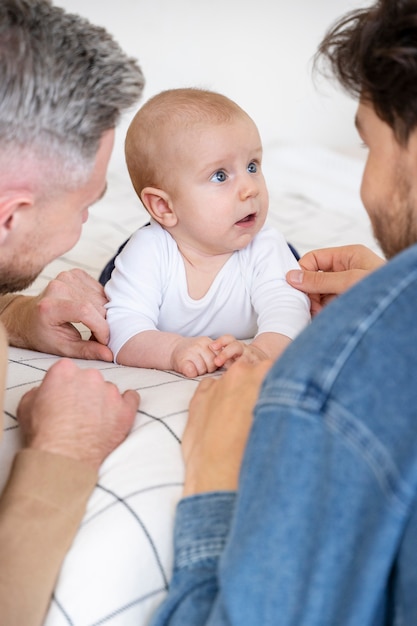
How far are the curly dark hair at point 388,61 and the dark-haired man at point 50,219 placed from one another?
30 centimetres

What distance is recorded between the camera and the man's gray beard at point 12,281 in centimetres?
119

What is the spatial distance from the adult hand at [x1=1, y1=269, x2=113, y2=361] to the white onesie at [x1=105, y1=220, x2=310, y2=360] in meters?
0.03

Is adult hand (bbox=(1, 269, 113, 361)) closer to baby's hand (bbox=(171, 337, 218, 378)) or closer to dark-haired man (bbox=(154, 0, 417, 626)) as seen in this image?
baby's hand (bbox=(171, 337, 218, 378))

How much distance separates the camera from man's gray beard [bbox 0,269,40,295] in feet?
3.91

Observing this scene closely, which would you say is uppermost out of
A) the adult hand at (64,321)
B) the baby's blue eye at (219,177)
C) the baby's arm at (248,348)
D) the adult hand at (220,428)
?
the baby's blue eye at (219,177)

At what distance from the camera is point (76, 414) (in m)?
1.11

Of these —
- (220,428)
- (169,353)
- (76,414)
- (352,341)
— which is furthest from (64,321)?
(352,341)

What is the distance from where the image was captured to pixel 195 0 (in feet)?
12.0

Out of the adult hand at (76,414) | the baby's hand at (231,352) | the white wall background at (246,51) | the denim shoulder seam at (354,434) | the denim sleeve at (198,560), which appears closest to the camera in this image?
the denim shoulder seam at (354,434)

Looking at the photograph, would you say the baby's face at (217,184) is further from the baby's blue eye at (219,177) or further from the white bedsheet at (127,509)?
the white bedsheet at (127,509)

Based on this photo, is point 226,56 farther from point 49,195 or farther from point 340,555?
point 340,555

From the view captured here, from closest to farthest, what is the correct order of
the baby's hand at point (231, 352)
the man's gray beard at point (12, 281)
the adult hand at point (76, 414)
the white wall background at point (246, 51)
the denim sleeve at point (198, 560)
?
the denim sleeve at point (198, 560), the adult hand at point (76, 414), the man's gray beard at point (12, 281), the baby's hand at point (231, 352), the white wall background at point (246, 51)

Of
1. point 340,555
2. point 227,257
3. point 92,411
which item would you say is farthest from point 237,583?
point 227,257

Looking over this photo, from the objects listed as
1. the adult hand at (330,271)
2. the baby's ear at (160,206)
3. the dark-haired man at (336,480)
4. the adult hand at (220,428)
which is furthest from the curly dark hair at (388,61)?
the baby's ear at (160,206)
